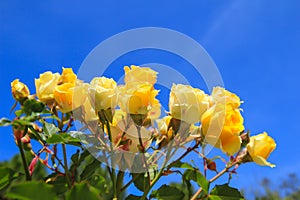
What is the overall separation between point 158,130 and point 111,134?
0.09 metres

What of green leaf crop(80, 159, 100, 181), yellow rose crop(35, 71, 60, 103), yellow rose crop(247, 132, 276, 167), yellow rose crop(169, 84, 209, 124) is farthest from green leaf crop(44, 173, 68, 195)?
yellow rose crop(247, 132, 276, 167)

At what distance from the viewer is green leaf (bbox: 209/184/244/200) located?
0.73 metres

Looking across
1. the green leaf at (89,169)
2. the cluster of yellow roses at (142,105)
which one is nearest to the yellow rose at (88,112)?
the cluster of yellow roses at (142,105)

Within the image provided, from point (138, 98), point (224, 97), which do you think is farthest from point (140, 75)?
point (224, 97)

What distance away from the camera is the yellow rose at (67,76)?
2.37 feet

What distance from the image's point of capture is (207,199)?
743 millimetres

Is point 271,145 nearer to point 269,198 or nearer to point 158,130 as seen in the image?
point 158,130

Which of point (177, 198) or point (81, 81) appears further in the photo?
point (177, 198)

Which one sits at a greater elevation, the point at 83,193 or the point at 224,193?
the point at 224,193

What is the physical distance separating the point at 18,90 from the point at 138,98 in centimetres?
24

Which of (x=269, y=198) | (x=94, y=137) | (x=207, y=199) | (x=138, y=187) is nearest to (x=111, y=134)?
(x=94, y=137)

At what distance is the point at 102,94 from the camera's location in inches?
25.5

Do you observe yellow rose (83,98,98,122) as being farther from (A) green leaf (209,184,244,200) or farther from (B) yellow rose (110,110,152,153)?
(A) green leaf (209,184,244,200)

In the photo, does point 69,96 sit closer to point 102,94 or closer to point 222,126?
point 102,94
